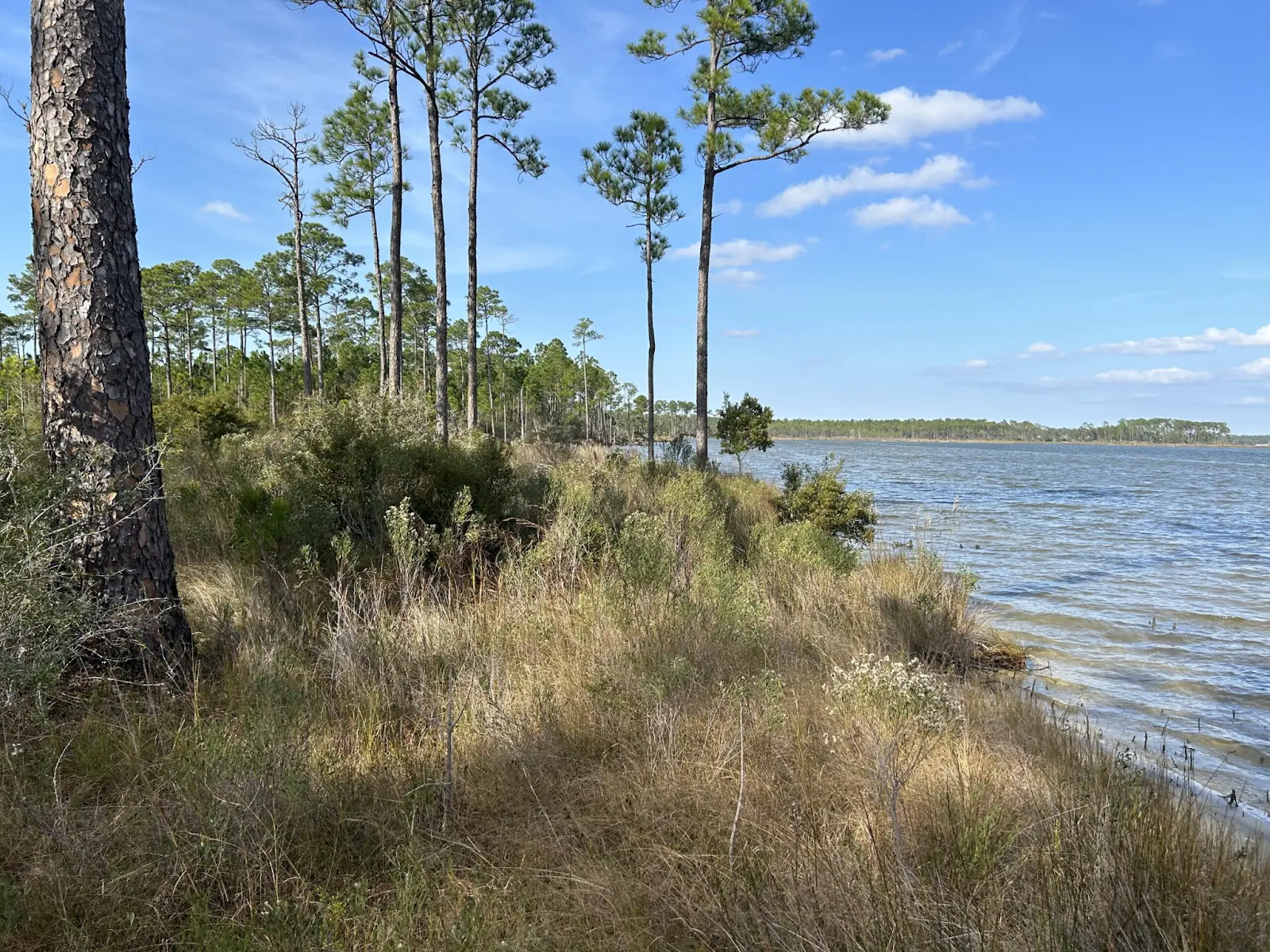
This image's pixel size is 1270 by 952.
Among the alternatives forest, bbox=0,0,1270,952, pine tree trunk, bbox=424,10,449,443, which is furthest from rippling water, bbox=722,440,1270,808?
pine tree trunk, bbox=424,10,449,443

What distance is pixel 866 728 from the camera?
9.83ft

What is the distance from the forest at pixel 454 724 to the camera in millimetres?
1916

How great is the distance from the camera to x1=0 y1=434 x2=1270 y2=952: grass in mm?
1853

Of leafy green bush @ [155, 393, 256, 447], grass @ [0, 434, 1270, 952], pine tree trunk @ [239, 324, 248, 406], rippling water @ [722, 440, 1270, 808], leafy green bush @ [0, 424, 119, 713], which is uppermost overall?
pine tree trunk @ [239, 324, 248, 406]

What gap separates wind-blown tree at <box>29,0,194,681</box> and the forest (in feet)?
0.05

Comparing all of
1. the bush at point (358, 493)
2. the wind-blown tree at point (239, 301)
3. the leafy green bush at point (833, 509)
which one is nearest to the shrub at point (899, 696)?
the bush at point (358, 493)

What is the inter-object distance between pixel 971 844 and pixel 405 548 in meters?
3.97

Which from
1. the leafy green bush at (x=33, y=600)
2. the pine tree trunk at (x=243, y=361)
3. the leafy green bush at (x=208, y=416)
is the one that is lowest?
the leafy green bush at (x=33, y=600)

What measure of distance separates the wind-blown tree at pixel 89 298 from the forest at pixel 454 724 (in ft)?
0.05

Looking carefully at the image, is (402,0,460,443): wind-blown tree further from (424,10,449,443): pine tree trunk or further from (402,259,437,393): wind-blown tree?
(402,259,437,393): wind-blown tree

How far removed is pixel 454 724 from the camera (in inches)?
105

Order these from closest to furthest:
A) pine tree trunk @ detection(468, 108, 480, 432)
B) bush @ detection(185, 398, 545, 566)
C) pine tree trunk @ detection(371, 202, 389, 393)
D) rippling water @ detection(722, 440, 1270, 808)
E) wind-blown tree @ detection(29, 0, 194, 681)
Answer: wind-blown tree @ detection(29, 0, 194, 681), rippling water @ detection(722, 440, 1270, 808), bush @ detection(185, 398, 545, 566), pine tree trunk @ detection(468, 108, 480, 432), pine tree trunk @ detection(371, 202, 389, 393)

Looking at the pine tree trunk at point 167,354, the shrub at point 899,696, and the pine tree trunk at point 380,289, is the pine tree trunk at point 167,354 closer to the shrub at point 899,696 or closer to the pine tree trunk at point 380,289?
the pine tree trunk at point 380,289

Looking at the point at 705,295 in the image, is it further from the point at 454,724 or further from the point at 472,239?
the point at 454,724
